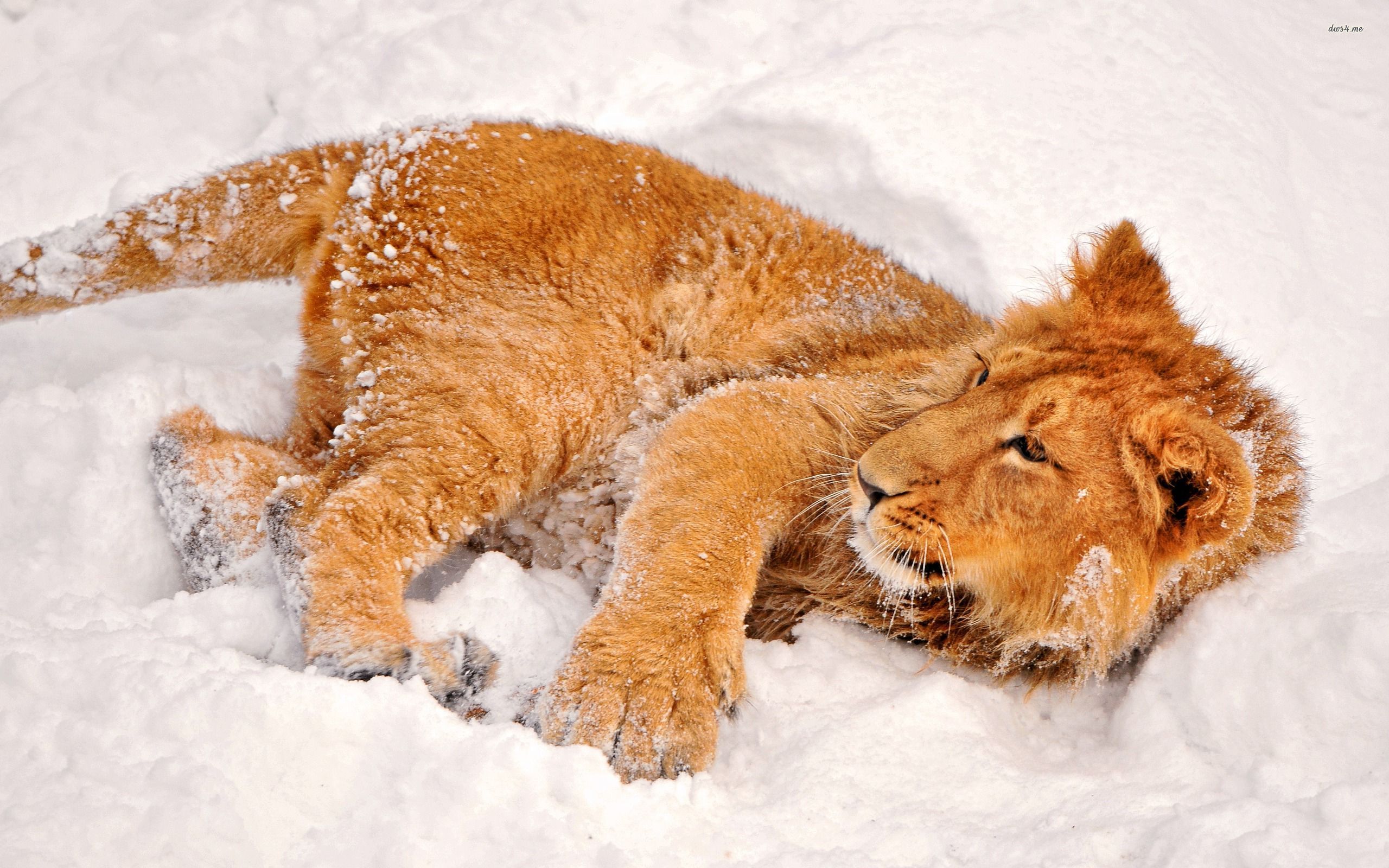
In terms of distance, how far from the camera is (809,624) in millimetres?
3449

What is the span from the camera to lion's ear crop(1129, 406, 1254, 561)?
2.66m

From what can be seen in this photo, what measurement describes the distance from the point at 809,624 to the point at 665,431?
86 cm

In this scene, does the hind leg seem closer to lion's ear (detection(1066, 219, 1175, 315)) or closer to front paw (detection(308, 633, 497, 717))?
front paw (detection(308, 633, 497, 717))

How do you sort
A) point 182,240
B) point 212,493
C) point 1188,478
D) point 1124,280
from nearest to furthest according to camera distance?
point 1188,478 → point 1124,280 → point 212,493 → point 182,240

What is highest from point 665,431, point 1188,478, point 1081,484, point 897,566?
point 1188,478

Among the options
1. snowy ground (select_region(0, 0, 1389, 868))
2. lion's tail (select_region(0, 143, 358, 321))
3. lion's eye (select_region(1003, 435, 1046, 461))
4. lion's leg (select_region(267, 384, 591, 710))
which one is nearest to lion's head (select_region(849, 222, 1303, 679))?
lion's eye (select_region(1003, 435, 1046, 461))

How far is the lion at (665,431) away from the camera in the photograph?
2.98 m

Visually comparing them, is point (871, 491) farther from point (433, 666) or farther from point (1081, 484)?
point (433, 666)

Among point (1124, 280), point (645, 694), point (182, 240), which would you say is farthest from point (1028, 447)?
point (182, 240)


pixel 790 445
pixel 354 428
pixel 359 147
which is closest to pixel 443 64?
pixel 359 147

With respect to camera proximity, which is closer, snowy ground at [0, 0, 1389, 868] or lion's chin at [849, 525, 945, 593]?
snowy ground at [0, 0, 1389, 868]

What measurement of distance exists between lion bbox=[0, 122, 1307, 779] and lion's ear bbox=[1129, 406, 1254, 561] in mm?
11

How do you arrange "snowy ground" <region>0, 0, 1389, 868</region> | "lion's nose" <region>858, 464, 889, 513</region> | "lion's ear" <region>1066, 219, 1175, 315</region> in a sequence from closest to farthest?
1. "snowy ground" <region>0, 0, 1389, 868</region>
2. "lion's nose" <region>858, 464, 889, 513</region>
3. "lion's ear" <region>1066, 219, 1175, 315</region>

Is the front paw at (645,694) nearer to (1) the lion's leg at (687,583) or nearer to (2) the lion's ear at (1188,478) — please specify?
(1) the lion's leg at (687,583)
